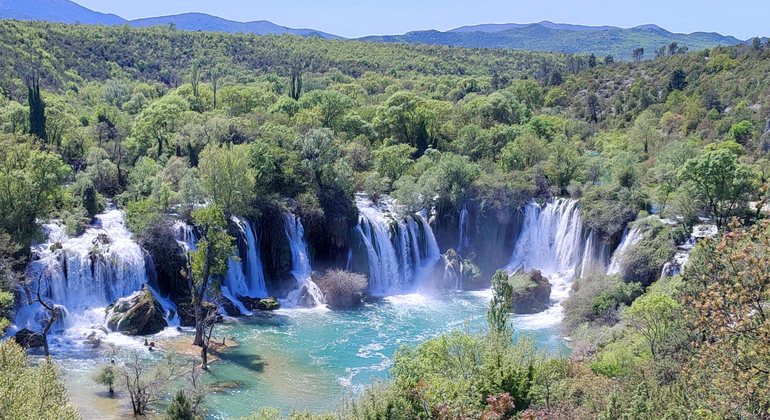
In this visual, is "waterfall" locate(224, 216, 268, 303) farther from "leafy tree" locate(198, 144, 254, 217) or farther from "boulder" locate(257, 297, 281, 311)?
"boulder" locate(257, 297, 281, 311)

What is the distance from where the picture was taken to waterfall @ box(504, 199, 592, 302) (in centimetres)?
4381

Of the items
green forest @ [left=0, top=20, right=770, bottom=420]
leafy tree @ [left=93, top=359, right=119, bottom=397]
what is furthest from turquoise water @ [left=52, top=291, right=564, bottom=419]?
green forest @ [left=0, top=20, right=770, bottom=420]

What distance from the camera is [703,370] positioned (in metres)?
15.0

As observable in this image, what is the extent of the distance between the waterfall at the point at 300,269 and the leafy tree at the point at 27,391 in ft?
69.3

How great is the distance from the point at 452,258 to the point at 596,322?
13.4m

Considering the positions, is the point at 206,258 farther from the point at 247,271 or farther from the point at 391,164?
the point at 391,164

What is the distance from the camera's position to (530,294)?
39.4 meters

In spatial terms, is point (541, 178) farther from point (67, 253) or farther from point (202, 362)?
point (67, 253)

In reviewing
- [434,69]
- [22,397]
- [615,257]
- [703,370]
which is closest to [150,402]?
[22,397]

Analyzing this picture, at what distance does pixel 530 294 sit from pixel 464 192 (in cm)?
1103

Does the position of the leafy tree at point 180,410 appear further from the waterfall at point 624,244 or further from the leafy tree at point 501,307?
the waterfall at point 624,244

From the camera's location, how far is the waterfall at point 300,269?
39562mm

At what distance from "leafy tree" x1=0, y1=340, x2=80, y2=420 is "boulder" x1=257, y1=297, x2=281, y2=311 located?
1904cm

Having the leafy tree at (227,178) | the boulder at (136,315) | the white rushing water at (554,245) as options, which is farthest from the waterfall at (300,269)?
the white rushing water at (554,245)
